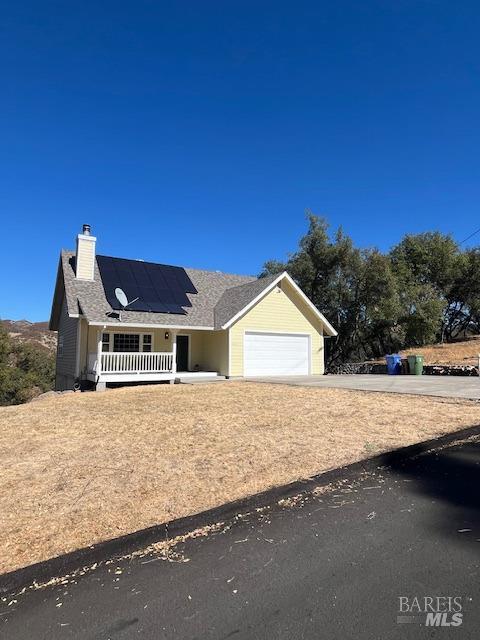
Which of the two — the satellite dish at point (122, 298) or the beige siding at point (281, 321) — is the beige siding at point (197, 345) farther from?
the satellite dish at point (122, 298)

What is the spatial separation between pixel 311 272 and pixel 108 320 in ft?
50.8

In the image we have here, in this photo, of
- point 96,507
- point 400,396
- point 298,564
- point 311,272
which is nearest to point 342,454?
point 298,564

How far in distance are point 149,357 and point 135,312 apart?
1.99 metres

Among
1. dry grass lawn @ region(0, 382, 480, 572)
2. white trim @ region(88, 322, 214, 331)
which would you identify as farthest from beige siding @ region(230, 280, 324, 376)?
dry grass lawn @ region(0, 382, 480, 572)

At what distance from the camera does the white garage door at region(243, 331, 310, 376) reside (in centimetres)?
1956

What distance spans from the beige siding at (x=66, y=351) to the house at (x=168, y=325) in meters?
0.05

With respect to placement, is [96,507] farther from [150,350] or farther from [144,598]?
[150,350]

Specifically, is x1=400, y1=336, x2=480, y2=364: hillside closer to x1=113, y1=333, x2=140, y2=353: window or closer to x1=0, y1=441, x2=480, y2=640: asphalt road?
x1=113, y1=333, x2=140, y2=353: window

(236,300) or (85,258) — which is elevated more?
(85,258)

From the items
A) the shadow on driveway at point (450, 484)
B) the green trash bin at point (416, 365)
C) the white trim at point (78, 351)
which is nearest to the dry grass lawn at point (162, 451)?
the shadow on driveway at point (450, 484)

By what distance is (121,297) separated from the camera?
1797 centimetres

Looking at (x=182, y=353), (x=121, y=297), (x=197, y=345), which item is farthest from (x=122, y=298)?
(x=197, y=345)

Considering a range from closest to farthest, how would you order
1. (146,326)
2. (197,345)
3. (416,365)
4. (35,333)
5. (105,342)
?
(146,326)
(105,342)
(416,365)
(197,345)
(35,333)

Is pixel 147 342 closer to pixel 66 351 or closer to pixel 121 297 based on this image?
pixel 121 297
